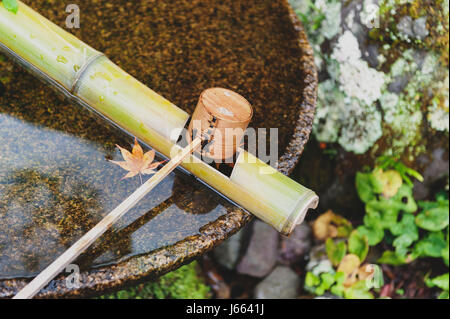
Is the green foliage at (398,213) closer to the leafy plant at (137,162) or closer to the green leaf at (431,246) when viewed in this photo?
the green leaf at (431,246)

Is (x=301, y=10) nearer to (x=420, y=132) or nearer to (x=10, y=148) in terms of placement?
(x=420, y=132)

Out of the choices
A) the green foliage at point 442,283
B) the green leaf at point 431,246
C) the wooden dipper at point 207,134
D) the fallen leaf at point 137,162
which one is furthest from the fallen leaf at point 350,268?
the fallen leaf at point 137,162

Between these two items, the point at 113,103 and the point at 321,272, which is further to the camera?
the point at 321,272

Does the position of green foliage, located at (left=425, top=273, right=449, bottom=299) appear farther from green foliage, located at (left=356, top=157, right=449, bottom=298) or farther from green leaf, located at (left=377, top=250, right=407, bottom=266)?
green leaf, located at (left=377, top=250, right=407, bottom=266)

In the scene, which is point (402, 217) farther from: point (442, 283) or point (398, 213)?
point (442, 283)

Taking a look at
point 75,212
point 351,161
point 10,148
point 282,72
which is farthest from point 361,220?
point 10,148

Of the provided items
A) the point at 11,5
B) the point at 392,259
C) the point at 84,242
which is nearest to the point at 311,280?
the point at 392,259
